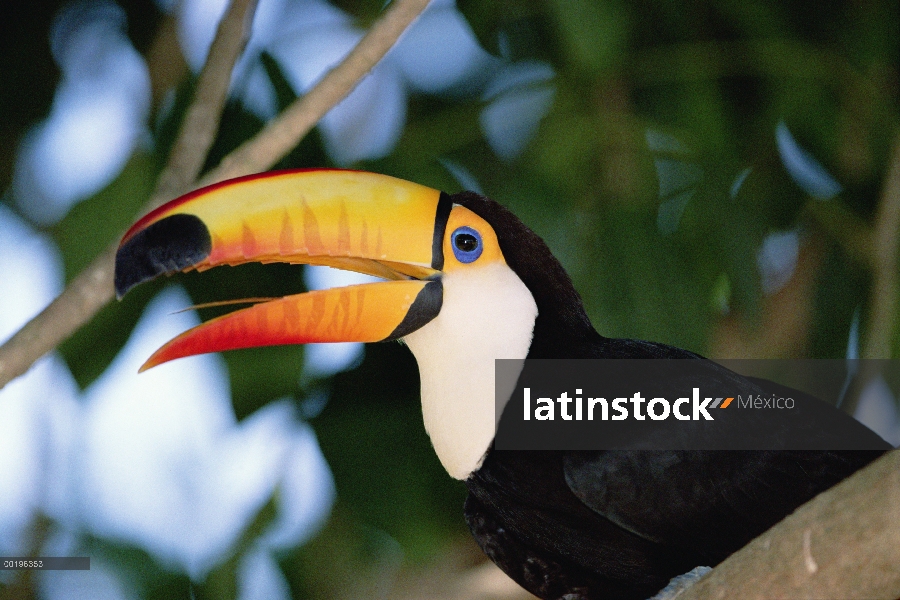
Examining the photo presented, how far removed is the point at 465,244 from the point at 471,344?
22 cm

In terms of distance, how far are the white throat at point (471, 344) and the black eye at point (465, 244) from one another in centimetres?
3

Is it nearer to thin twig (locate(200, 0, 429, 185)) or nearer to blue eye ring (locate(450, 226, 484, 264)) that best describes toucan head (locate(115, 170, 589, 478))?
blue eye ring (locate(450, 226, 484, 264))

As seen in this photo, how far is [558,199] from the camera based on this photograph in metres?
3.47

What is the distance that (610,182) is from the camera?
3.60 m

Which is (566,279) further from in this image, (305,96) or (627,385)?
(305,96)

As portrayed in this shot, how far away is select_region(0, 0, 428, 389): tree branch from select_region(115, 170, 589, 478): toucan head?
14.7 inches

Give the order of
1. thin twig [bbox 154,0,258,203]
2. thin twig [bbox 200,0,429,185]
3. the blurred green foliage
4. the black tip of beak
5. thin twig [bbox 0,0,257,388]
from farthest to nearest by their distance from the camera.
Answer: the blurred green foliage → thin twig [bbox 154,0,258,203] → thin twig [bbox 200,0,429,185] → thin twig [bbox 0,0,257,388] → the black tip of beak

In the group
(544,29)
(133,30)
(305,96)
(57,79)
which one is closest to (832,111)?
(544,29)

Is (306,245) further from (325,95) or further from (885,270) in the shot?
(885,270)

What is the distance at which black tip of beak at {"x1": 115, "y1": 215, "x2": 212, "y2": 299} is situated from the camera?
1.99 meters

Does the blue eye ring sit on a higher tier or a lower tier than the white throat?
higher

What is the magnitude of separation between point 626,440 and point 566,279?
0.45 meters

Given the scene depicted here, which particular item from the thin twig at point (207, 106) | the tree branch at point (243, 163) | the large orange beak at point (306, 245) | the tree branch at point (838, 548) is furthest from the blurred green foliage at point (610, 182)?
the tree branch at point (838, 548)

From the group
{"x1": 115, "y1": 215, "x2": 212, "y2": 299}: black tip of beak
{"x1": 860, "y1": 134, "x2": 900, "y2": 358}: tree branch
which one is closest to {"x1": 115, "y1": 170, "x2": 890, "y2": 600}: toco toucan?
{"x1": 115, "y1": 215, "x2": 212, "y2": 299}: black tip of beak
